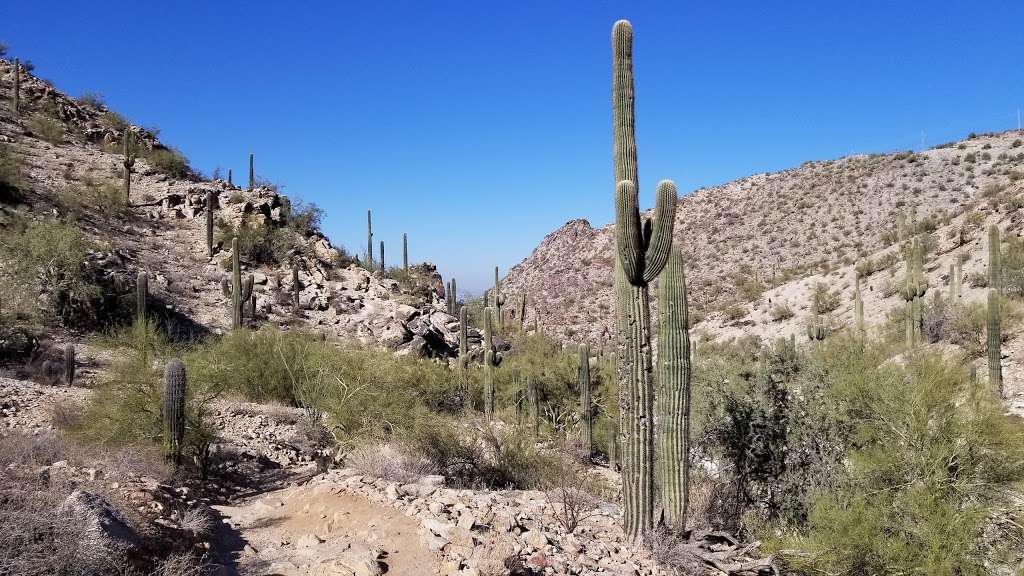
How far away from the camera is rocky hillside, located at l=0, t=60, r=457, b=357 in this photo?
68.2ft

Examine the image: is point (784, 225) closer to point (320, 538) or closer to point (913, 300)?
point (913, 300)

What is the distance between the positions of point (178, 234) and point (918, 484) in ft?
84.2

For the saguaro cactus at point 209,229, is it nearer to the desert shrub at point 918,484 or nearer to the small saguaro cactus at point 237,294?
the small saguaro cactus at point 237,294

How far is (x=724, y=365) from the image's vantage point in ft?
31.6

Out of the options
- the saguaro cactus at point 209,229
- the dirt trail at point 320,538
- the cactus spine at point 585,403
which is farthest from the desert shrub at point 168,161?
the dirt trail at point 320,538

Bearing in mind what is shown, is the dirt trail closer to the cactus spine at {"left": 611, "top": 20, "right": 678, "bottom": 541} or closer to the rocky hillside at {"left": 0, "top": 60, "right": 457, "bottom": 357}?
the cactus spine at {"left": 611, "top": 20, "right": 678, "bottom": 541}

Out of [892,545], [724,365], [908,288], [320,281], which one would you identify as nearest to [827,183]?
[908,288]

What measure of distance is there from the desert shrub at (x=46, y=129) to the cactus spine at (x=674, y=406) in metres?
30.5

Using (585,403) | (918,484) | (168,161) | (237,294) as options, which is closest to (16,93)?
(168,161)

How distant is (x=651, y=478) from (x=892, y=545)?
2370 mm

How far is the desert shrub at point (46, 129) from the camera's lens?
89.4 ft

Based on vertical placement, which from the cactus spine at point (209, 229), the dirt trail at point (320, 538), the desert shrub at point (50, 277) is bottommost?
the dirt trail at point (320, 538)

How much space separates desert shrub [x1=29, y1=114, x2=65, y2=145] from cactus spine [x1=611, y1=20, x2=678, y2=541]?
29.9m

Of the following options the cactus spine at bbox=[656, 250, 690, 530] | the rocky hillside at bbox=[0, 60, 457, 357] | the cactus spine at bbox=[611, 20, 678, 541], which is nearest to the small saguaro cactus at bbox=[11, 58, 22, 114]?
the rocky hillside at bbox=[0, 60, 457, 357]
